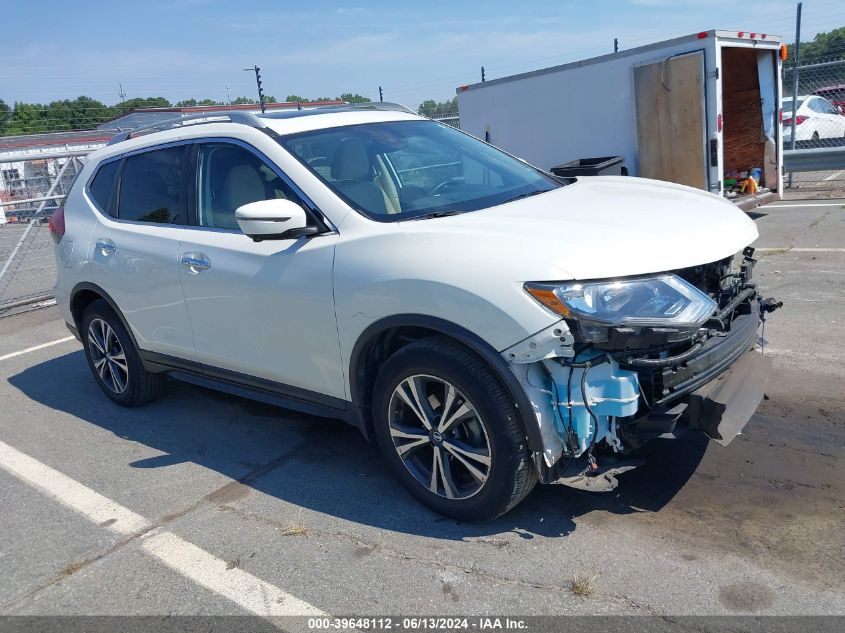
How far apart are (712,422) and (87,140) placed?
1122 inches

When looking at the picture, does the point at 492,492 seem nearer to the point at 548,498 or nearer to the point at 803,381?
the point at 548,498

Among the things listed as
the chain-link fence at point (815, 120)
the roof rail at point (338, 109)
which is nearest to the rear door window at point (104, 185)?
the roof rail at point (338, 109)

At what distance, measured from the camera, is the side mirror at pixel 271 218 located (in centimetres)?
362

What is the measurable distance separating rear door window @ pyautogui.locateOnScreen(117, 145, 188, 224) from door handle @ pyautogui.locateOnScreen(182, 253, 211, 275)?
0.31m

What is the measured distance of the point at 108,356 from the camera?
18.1 feet

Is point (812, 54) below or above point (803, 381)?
above

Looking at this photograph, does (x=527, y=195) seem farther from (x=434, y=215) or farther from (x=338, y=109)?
(x=338, y=109)

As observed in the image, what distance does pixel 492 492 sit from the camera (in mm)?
3320

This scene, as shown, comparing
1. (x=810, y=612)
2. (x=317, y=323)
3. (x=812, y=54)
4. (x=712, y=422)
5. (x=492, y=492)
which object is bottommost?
(x=810, y=612)

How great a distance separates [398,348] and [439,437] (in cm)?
52

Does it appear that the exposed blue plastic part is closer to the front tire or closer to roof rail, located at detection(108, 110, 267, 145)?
the front tire

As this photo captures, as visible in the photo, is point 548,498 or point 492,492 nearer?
point 492,492

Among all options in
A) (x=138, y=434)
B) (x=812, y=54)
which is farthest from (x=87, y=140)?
(x=138, y=434)

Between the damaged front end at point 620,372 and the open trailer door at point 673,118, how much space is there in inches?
287
